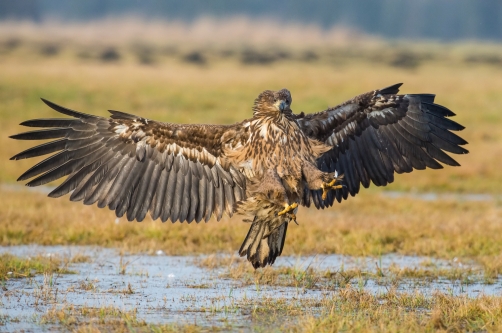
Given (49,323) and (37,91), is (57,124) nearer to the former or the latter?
(49,323)

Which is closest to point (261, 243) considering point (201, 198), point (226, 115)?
point (201, 198)

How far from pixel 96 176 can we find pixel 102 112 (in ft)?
61.8

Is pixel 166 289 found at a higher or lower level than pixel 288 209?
lower

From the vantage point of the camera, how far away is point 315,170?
7.88m

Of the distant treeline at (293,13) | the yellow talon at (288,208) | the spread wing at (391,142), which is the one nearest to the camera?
the yellow talon at (288,208)

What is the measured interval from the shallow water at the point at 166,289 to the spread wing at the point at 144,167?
0.71 m

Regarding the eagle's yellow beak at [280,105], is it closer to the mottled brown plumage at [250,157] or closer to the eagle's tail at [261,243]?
the mottled brown plumage at [250,157]

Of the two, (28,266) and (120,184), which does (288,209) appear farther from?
(28,266)

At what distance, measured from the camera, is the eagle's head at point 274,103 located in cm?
796

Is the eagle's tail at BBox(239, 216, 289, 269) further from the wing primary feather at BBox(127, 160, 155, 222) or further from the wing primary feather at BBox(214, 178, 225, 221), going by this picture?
the wing primary feather at BBox(127, 160, 155, 222)

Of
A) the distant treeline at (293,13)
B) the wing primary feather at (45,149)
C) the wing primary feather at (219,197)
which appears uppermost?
the distant treeline at (293,13)

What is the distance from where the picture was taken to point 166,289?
831 cm

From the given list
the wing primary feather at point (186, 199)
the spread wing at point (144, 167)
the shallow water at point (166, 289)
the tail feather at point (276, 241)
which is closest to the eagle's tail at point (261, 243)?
the tail feather at point (276, 241)

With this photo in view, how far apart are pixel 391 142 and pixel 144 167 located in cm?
246
